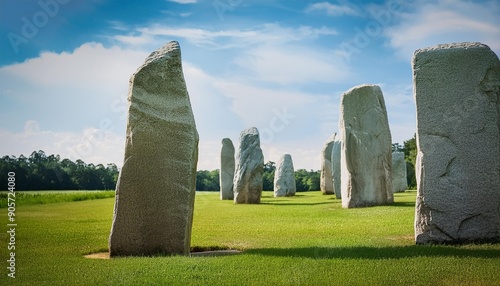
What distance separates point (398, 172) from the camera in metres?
29.8

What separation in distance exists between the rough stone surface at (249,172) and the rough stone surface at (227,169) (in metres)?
3.51

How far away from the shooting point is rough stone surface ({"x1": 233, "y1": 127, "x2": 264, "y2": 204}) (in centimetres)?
2219

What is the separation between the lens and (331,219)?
1329 cm

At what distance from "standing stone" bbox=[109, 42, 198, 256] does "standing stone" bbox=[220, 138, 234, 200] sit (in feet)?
61.0

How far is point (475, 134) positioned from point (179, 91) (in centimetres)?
483

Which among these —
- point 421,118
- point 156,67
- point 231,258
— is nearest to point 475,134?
point 421,118

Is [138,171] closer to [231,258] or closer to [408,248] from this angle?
[231,258]

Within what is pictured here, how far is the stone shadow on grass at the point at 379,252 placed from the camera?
23.6 ft

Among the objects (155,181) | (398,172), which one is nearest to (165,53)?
(155,181)

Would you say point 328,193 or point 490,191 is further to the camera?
point 328,193

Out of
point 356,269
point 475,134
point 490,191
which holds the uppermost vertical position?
point 475,134

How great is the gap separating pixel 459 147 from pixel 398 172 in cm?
2225

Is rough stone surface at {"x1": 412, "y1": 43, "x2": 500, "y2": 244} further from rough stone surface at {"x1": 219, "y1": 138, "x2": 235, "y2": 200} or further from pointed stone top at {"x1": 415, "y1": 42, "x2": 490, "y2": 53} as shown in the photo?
rough stone surface at {"x1": 219, "y1": 138, "x2": 235, "y2": 200}

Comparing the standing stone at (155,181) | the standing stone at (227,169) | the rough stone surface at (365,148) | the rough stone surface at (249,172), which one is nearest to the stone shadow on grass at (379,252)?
the standing stone at (155,181)
